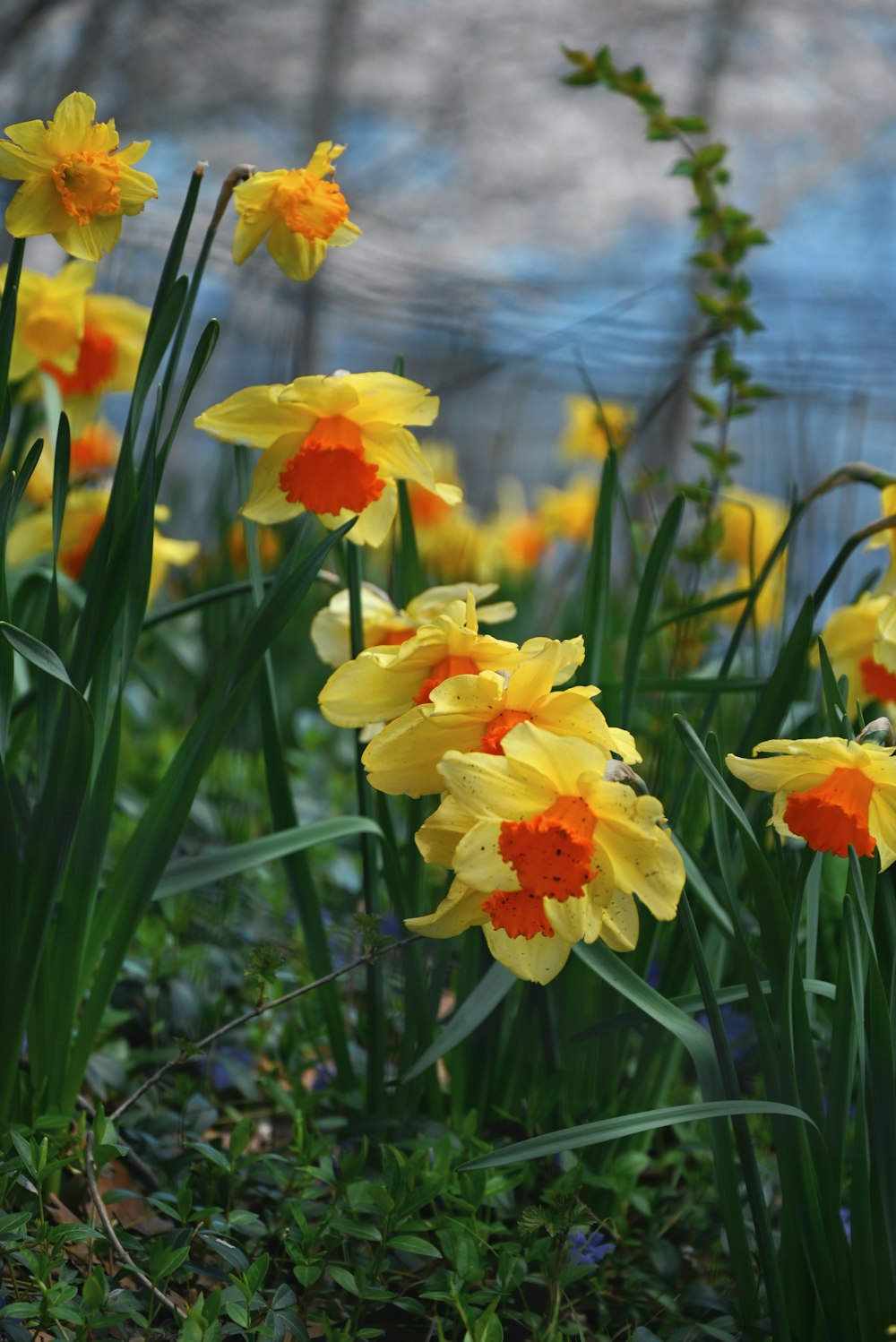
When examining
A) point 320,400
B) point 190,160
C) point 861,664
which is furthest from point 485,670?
point 190,160

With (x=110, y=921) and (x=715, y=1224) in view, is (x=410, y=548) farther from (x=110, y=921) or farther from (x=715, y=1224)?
(x=715, y=1224)

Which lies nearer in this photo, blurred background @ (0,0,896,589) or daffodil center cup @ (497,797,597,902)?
daffodil center cup @ (497,797,597,902)

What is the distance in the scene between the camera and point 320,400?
0.97 meters

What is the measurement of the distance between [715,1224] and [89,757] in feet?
2.59

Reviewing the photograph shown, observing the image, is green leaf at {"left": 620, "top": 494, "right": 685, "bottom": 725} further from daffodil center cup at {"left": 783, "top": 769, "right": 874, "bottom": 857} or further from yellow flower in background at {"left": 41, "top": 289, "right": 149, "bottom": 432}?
yellow flower in background at {"left": 41, "top": 289, "right": 149, "bottom": 432}

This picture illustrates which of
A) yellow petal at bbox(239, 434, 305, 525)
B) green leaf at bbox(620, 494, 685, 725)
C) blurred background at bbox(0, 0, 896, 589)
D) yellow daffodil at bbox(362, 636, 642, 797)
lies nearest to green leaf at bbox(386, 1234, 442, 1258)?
yellow daffodil at bbox(362, 636, 642, 797)

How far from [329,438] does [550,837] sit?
17.4 inches

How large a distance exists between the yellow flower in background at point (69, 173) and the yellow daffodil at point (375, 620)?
16.0 inches

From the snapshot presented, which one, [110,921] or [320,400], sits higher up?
[320,400]

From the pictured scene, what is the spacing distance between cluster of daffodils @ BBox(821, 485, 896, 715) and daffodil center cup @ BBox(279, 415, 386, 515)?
488 millimetres

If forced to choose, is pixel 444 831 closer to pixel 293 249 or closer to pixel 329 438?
pixel 329 438

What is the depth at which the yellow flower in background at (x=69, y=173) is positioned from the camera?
2.96 ft

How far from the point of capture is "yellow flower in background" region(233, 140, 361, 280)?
0.94 meters

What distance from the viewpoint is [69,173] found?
91cm
